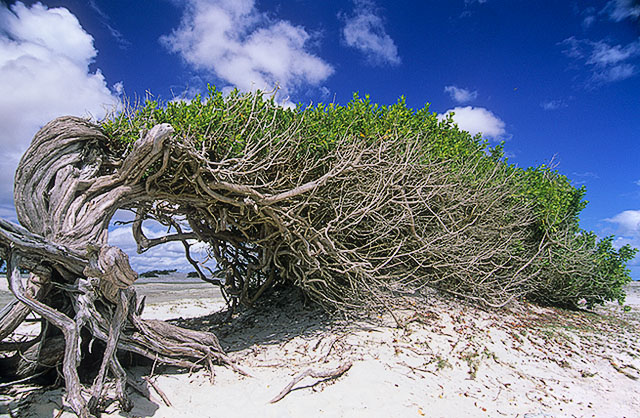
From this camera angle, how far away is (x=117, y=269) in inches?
159

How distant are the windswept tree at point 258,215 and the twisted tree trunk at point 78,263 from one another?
20 millimetres

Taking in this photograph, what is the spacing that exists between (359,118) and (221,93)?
115 inches

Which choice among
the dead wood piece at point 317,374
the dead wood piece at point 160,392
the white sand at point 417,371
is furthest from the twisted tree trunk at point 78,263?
the dead wood piece at point 317,374

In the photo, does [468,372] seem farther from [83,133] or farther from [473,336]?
[83,133]

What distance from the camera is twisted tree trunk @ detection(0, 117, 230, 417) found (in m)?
4.13

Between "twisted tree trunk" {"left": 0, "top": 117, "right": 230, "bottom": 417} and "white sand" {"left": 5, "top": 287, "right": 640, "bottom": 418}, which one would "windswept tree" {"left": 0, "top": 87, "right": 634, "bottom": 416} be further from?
"white sand" {"left": 5, "top": 287, "right": 640, "bottom": 418}

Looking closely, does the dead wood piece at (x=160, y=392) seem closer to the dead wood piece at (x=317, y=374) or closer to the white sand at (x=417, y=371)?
the white sand at (x=417, y=371)

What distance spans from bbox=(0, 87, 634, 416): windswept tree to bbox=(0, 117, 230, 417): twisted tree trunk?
0.06ft

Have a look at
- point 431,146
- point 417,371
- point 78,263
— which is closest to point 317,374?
point 417,371

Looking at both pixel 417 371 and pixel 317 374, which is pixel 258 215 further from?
pixel 417 371

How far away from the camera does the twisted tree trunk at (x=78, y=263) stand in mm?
4129

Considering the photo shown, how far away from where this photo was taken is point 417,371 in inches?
232

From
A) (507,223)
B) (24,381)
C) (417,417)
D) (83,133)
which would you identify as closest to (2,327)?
(24,381)

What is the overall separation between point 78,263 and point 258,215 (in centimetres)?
293
